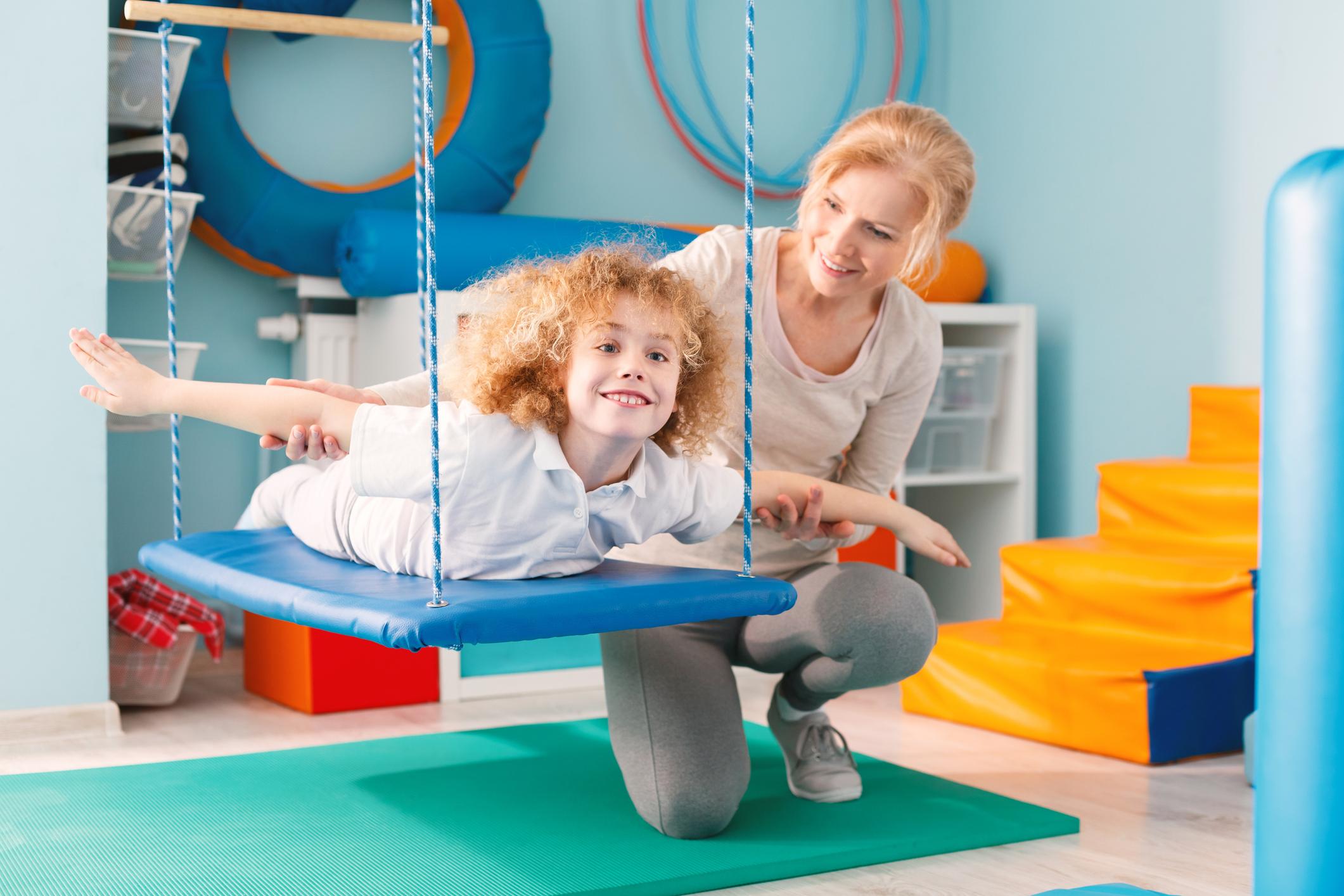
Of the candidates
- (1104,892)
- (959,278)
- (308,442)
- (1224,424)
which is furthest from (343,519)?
(959,278)

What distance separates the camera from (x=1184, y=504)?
2.46 meters

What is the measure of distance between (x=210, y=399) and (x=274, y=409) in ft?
0.25

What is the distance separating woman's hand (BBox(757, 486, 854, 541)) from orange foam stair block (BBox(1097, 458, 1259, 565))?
92 cm

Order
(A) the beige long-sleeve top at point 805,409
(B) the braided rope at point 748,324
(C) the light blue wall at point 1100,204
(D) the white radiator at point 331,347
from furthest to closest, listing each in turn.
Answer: (C) the light blue wall at point 1100,204 < (D) the white radiator at point 331,347 < (A) the beige long-sleeve top at point 805,409 < (B) the braided rope at point 748,324

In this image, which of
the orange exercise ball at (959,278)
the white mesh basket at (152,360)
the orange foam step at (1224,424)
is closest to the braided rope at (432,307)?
the white mesh basket at (152,360)

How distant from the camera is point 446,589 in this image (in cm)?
133

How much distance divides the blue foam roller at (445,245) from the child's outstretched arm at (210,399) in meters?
1.00

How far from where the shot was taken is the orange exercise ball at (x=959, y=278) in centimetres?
312

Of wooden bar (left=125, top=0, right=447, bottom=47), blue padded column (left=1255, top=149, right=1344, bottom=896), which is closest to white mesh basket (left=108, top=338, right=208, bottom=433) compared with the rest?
wooden bar (left=125, top=0, right=447, bottom=47)

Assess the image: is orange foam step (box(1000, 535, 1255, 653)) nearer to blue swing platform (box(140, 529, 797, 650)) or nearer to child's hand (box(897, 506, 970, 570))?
child's hand (box(897, 506, 970, 570))

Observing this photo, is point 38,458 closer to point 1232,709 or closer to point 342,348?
point 342,348

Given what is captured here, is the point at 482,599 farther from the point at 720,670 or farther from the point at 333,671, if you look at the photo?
the point at 333,671

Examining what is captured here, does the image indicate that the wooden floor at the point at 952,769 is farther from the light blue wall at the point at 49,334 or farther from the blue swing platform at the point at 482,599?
the blue swing platform at the point at 482,599

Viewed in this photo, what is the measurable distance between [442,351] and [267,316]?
136 cm
